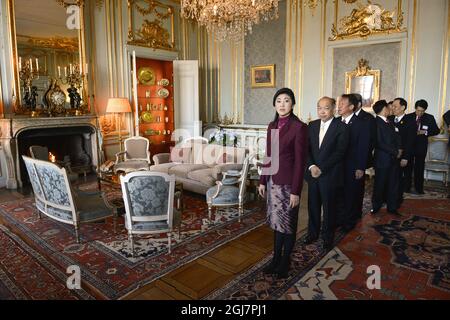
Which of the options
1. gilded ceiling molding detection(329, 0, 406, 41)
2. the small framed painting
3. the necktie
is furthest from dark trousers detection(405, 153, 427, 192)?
the small framed painting

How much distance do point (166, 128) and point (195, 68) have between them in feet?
5.05

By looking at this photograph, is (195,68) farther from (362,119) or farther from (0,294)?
(0,294)

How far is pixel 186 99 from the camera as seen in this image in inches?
278

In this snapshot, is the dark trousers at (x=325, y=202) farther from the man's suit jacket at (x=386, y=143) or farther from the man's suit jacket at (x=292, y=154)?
the man's suit jacket at (x=386, y=143)

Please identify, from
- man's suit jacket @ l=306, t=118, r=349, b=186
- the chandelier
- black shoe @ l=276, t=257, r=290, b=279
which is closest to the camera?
black shoe @ l=276, t=257, r=290, b=279

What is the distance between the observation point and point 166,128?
24.7 ft

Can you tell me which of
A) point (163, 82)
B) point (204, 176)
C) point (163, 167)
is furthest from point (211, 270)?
point (163, 82)

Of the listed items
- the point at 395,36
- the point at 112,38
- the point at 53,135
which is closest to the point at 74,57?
the point at 112,38

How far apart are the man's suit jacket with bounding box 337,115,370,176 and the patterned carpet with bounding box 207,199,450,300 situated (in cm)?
63

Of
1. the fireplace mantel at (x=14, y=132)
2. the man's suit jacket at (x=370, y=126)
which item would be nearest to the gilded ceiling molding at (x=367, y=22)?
the man's suit jacket at (x=370, y=126)

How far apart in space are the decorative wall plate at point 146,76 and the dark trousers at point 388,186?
508 cm

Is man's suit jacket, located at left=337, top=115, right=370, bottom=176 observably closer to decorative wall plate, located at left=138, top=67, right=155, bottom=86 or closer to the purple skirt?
the purple skirt

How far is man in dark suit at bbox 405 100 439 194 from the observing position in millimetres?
4523

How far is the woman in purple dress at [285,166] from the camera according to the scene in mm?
2027
